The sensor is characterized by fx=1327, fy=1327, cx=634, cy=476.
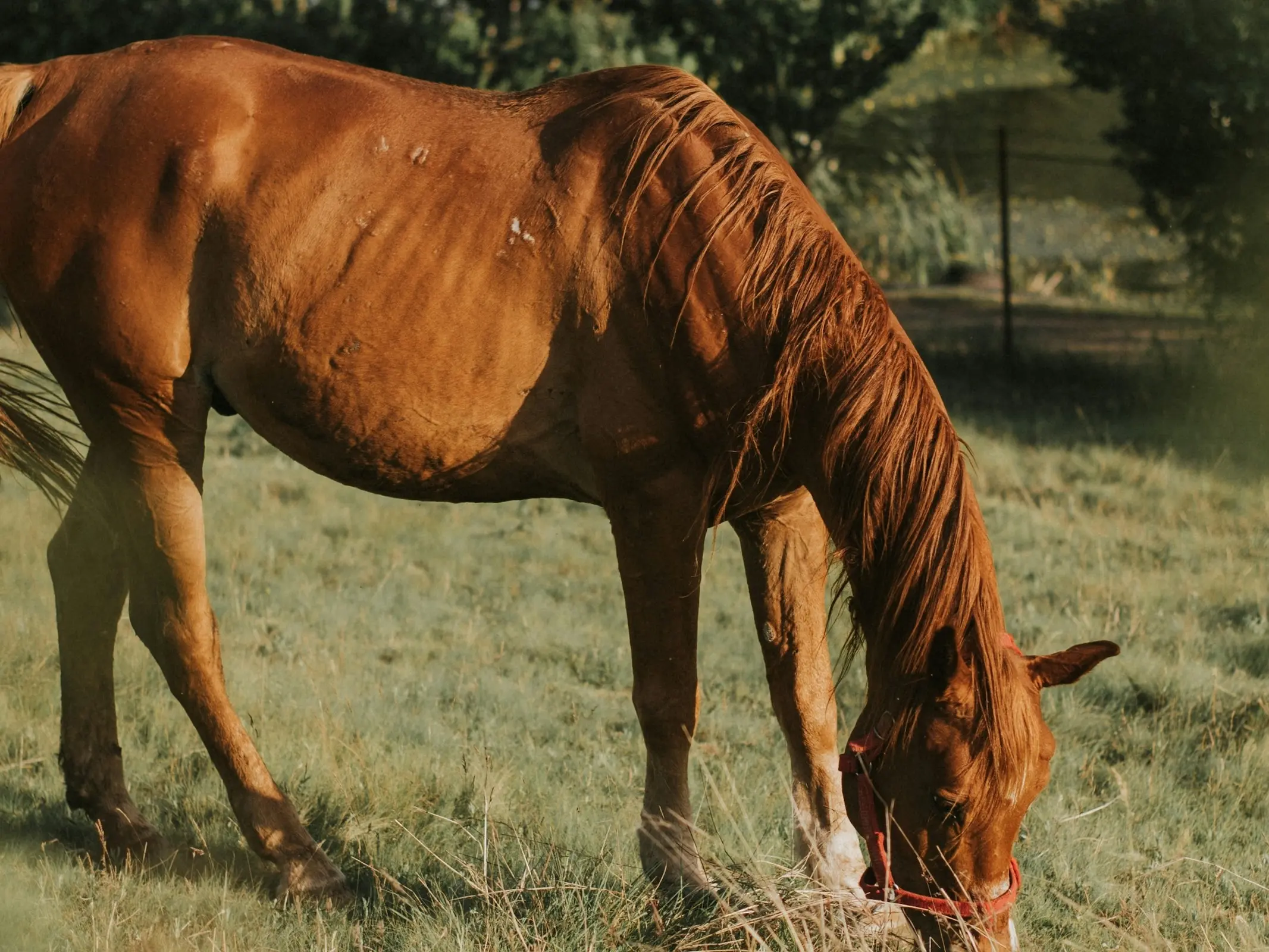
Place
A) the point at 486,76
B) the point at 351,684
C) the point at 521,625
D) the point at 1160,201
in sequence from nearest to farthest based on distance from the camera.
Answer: the point at 351,684
the point at 521,625
the point at 1160,201
the point at 486,76

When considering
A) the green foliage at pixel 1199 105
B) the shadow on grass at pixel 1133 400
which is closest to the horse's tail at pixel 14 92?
the shadow on grass at pixel 1133 400

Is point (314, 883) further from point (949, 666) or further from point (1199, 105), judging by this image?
point (1199, 105)

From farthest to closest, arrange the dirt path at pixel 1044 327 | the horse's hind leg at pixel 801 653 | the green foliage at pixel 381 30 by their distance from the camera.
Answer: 1. the green foliage at pixel 381 30
2. the dirt path at pixel 1044 327
3. the horse's hind leg at pixel 801 653

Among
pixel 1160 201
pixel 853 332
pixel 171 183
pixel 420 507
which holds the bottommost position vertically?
pixel 420 507

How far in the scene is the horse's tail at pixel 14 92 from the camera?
3.33 metres

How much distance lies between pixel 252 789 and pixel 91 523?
831 millimetres

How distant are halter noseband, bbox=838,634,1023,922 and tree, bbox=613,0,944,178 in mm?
9575

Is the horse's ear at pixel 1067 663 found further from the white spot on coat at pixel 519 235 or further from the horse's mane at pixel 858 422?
the white spot on coat at pixel 519 235

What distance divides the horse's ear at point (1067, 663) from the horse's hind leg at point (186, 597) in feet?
5.84

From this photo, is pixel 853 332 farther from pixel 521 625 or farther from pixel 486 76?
pixel 486 76

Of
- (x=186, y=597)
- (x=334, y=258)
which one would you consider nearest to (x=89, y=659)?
(x=186, y=597)

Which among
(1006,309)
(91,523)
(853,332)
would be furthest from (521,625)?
(1006,309)

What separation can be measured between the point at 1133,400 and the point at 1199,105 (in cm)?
201

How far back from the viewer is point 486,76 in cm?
1320
